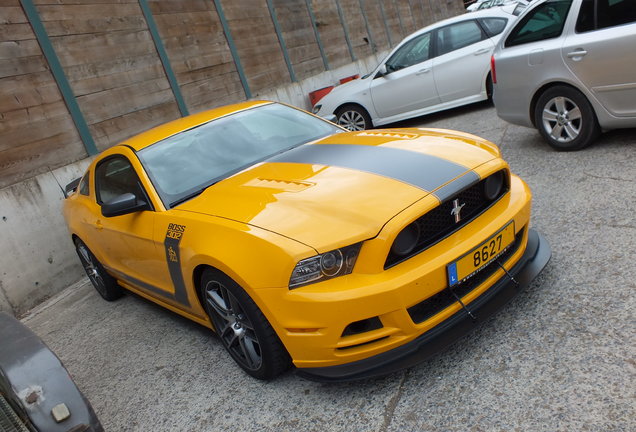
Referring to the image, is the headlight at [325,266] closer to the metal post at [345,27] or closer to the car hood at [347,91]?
the car hood at [347,91]

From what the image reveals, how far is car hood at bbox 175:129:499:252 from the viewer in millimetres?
2500

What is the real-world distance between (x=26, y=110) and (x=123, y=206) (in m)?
3.31

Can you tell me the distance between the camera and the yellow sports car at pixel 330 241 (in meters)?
2.41

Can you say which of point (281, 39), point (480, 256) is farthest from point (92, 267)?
point (281, 39)

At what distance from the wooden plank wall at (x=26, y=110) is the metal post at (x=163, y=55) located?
6.94ft

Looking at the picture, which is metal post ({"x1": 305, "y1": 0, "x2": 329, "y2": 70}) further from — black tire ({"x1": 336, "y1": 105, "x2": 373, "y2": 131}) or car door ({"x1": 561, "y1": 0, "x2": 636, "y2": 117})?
car door ({"x1": 561, "y1": 0, "x2": 636, "y2": 117})

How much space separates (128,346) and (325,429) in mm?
2087

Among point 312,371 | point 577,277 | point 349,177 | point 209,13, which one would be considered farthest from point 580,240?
point 209,13

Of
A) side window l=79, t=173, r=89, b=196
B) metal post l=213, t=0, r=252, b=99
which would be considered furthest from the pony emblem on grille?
metal post l=213, t=0, r=252, b=99

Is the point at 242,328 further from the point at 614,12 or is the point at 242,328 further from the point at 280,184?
the point at 614,12

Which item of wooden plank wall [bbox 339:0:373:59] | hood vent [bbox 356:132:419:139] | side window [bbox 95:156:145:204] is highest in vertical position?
wooden plank wall [bbox 339:0:373:59]

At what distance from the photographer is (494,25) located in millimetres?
7961

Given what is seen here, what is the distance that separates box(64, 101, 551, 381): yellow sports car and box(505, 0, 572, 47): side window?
2.37m

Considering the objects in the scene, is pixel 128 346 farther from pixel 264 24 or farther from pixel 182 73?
pixel 264 24
